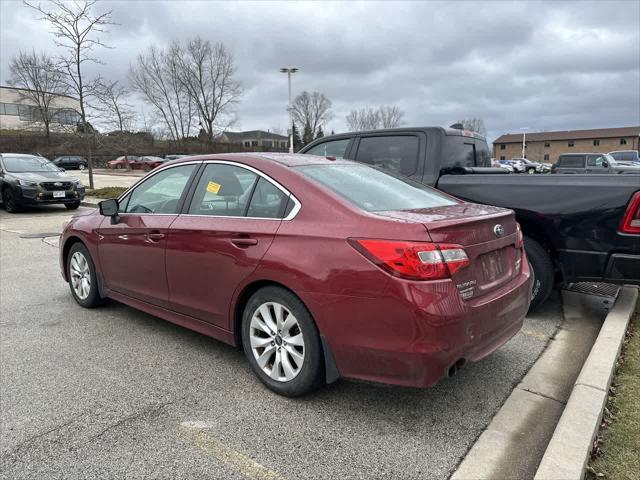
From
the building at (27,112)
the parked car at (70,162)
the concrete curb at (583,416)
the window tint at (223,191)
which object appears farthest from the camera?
the parked car at (70,162)

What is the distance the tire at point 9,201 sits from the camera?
13.6 meters

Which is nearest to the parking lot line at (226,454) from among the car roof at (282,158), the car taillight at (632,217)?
the car roof at (282,158)

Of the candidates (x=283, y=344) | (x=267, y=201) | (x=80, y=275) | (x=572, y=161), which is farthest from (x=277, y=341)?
(x=572, y=161)

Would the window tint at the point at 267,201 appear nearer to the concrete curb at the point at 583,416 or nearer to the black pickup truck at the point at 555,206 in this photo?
the concrete curb at the point at 583,416

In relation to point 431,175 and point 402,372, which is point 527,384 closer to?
point 402,372

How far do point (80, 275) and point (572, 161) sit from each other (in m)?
21.2

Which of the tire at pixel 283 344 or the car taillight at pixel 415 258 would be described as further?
the tire at pixel 283 344

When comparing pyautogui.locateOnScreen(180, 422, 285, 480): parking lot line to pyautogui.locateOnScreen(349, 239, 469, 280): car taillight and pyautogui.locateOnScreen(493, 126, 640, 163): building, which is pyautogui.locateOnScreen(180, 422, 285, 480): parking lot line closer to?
pyautogui.locateOnScreen(349, 239, 469, 280): car taillight

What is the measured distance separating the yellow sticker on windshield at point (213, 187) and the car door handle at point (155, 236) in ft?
1.82

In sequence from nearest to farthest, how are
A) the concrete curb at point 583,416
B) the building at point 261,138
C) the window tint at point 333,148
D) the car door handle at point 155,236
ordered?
the concrete curb at point 583,416, the car door handle at point 155,236, the window tint at point 333,148, the building at point 261,138

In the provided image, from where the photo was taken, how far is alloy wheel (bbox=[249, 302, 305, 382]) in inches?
120

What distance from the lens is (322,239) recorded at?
2840mm

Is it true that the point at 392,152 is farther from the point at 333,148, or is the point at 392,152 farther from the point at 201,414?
the point at 201,414

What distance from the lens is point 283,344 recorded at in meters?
3.10
